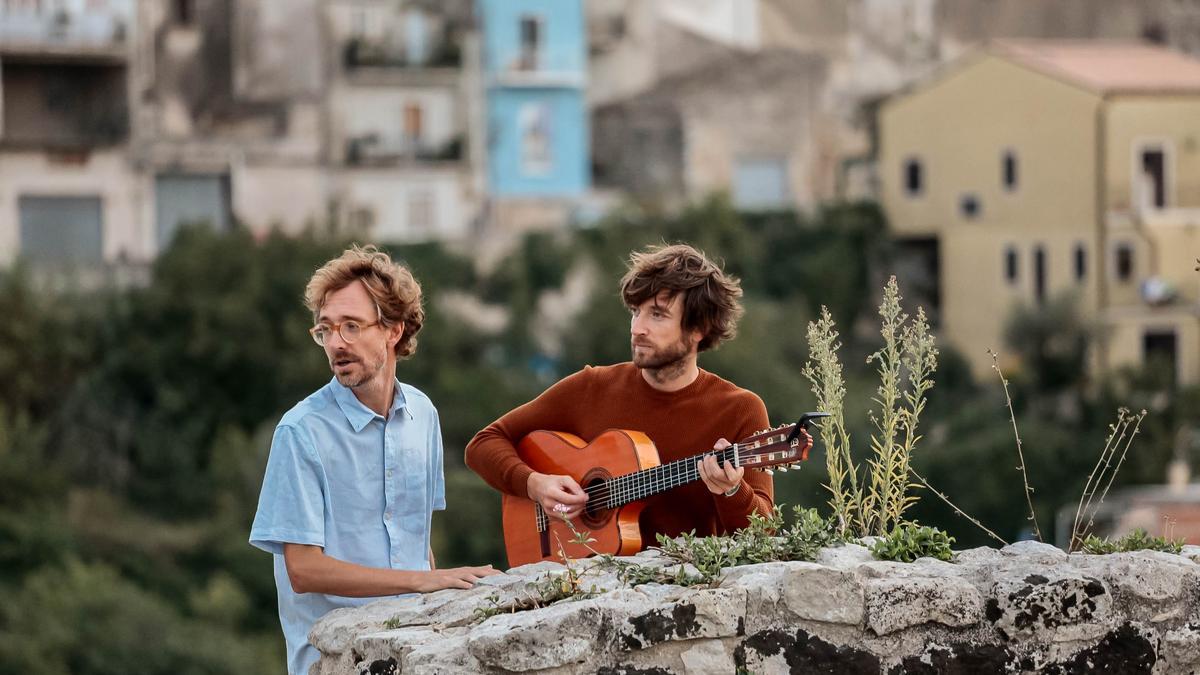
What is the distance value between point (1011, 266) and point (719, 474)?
39.8 meters

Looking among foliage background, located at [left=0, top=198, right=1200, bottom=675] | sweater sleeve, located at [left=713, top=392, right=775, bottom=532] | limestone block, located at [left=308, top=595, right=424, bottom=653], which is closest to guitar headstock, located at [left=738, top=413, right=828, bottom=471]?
sweater sleeve, located at [left=713, top=392, right=775, bottom=532]

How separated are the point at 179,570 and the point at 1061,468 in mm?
14816

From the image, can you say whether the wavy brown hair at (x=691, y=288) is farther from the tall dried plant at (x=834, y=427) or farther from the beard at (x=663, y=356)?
the tall dried plant at (x=834, y=427)

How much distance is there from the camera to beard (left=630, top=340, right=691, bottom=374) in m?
5.72

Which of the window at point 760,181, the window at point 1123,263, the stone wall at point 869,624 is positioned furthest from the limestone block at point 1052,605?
the window at point 760,181

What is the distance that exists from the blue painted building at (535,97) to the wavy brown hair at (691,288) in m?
40.2

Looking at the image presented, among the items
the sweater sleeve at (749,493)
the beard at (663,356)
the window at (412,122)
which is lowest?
A: the sweater sleeve at (749,493)

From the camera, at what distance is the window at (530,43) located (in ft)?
152

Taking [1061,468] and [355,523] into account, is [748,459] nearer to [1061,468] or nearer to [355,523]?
[355,523]

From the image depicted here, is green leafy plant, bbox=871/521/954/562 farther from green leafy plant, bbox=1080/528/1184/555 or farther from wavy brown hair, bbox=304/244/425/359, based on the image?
wavy brown hair, bbox=304/244/425/359

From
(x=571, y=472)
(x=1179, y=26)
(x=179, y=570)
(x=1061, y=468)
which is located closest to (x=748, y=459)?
(x=571, y=472)

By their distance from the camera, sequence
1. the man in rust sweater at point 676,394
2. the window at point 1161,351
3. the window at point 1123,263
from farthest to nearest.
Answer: the window at point 1123,263
the window at point 1161,351
the man in rust sweater at point 676,394

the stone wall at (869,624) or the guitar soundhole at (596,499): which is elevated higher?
the guitar soundhole at (596,499)

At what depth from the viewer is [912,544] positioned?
5.08m
